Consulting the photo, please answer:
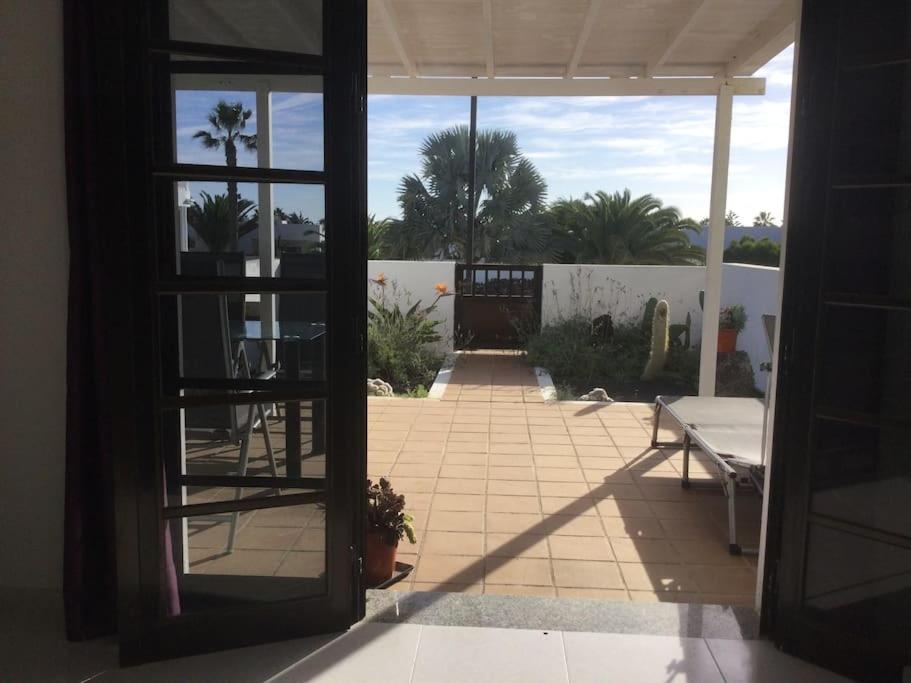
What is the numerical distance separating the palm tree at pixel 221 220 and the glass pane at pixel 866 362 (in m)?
1.92

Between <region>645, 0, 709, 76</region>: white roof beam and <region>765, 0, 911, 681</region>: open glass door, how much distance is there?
190 centimetres

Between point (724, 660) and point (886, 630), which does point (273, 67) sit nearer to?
point (724, 660)

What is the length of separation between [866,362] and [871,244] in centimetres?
38

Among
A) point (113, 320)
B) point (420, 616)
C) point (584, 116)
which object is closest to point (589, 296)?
point (420, 616)

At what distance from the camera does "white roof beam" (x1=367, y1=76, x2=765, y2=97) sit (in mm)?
5512

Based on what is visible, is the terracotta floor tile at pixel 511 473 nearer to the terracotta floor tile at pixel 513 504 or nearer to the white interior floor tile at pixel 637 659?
the terracotta floor tile at pixel 513 504

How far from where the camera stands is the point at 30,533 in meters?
2.77

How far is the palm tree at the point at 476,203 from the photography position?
55.8 feet

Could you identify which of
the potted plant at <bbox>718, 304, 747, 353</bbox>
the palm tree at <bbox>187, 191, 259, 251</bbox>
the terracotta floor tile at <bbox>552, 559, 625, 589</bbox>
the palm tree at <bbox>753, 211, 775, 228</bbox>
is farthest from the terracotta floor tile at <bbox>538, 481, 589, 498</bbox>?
the palm tree at <bbox>753, 211, 775, 228</bbox>

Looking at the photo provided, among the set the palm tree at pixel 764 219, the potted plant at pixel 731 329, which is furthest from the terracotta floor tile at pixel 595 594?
the palm tree at pixel 764 219

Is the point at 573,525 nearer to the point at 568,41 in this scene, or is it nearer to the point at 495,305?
the point at 568,41

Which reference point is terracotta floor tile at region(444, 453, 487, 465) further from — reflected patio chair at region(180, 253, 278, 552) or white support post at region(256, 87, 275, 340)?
white support post at region(256, 87, 275, 340)

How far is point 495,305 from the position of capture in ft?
30.9

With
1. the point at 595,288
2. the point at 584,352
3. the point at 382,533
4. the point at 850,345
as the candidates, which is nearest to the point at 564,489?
the point at 382,533
